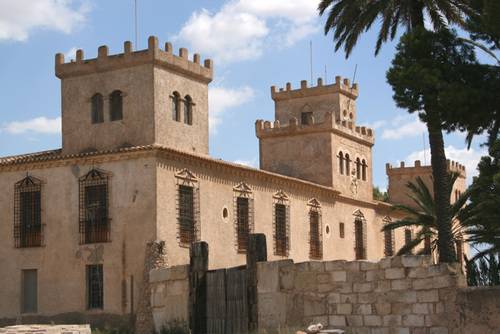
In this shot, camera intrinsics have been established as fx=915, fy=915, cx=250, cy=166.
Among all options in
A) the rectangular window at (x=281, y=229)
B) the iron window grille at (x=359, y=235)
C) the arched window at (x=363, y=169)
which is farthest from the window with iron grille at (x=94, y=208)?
the arched window at (x=363, y=169)

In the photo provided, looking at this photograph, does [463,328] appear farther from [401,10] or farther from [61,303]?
[61,303]

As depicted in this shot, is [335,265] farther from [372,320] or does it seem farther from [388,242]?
[388,242]

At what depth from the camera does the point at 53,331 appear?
1942 centimetres

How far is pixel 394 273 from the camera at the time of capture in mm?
17641

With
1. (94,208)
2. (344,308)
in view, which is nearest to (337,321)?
(344,308)

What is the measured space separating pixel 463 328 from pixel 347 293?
2.53 metres

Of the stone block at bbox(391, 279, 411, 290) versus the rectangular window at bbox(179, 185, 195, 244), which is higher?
the rectangular window at bbox(179, 185, 195, 244)

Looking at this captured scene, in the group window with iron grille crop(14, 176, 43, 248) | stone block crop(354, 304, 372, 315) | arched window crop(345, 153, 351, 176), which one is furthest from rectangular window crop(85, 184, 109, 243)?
arched window crop(345, 153, 351, 176)

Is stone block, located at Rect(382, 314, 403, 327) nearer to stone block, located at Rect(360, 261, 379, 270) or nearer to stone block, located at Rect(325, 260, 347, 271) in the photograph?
stone block, located at Rect(360, 261, 379, 270)

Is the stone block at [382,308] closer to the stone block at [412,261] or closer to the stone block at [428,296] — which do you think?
the stone block at [428,296]

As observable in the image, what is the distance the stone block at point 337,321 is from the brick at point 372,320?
1.53 feet

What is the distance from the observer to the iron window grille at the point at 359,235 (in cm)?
4238

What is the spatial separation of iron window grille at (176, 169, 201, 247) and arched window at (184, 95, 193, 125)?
345 centimetres

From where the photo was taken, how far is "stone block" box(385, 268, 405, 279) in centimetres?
1755
